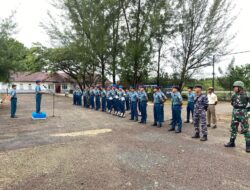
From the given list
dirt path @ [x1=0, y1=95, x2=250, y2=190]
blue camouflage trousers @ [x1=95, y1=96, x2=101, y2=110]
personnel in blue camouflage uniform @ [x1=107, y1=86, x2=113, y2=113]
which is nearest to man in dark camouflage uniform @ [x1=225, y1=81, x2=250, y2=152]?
dirt path @ [x1=0, y1=95, x2=250, y2=190]

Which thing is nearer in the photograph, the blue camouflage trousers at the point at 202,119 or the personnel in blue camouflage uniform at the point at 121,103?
the blue camouflage trousers at the point at 202,119

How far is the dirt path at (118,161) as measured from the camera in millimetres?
4148

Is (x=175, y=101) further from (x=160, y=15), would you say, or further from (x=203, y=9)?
(x=203, y=9)

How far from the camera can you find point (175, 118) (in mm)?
9055

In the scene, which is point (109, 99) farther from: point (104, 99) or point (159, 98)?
point (159, 98)

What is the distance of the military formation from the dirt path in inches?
24.5

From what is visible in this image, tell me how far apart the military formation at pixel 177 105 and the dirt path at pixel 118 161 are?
2.04 feet

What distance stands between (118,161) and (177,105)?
14.6 feet

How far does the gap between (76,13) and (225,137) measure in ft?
74.2

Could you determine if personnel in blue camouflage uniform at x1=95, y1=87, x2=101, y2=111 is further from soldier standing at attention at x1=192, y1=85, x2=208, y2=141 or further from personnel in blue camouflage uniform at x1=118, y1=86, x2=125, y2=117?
soldier standing at attention at x1=192, y1=85, x2=208, y2=141

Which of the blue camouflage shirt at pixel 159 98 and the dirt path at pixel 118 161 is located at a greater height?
the blue camouflage shirt at pixel 159 98

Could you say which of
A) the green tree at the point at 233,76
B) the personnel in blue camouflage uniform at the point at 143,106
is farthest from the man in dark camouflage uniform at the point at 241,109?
the green tree at the point at 233,76

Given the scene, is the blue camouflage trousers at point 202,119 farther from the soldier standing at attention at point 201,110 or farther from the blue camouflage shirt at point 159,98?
the blue camouflage shirt at point 159,98

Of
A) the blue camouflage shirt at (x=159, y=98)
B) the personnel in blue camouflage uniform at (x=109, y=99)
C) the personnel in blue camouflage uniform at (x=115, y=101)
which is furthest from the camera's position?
the personnel in blue camouflage uniform at (x=109, y=99)
